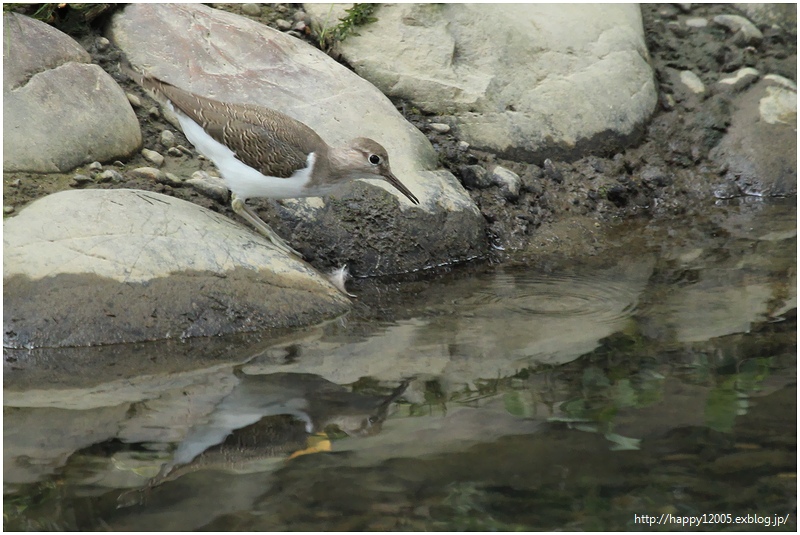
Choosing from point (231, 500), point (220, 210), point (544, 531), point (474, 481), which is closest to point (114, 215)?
point (220, 210)

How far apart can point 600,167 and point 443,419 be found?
4699 mm

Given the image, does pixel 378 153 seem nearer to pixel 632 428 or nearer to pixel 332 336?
pixel 332 336

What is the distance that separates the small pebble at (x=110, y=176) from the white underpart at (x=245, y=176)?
74cm

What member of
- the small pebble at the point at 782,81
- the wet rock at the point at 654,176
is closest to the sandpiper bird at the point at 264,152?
the wet rock at the point at 654,176

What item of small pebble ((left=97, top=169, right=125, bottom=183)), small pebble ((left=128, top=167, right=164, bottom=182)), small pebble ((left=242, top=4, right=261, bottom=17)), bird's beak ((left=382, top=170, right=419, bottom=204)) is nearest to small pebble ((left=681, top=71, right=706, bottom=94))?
bird's beak ((left=382, top=170, right=419, bottom=204))

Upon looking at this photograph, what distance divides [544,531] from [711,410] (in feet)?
4.63

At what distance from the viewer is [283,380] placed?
5.35 meters

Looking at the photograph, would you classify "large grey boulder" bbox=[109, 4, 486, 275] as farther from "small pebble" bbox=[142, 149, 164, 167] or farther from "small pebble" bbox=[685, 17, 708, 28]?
"small pebble" bbox=[685, 17, 708, 28]

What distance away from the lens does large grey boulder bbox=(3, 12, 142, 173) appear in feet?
22.4

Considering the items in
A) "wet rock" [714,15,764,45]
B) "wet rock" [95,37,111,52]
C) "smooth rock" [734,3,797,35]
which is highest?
"smooth rock" [734,3,797,35]

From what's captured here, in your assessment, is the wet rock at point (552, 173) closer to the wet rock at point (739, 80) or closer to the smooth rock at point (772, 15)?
the wet rock at point (739, 80)

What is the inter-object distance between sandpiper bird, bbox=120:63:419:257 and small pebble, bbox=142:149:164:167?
64cm

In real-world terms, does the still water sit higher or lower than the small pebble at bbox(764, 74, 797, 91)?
lower

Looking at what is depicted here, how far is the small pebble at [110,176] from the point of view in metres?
Answer: 7.02
